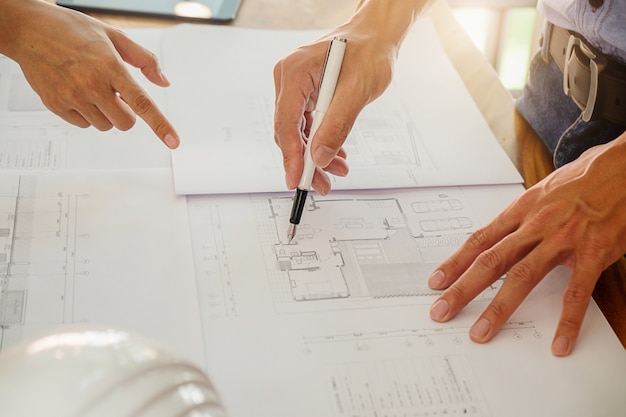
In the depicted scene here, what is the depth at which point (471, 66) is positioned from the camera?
1.47 meters

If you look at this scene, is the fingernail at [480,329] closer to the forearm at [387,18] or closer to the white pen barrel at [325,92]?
the white pen barrel at [325,92]

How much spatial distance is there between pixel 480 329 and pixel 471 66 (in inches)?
26.6

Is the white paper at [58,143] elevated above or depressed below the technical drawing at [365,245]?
below

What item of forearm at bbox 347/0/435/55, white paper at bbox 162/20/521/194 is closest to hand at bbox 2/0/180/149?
white paper at bbox 162/20/521/194

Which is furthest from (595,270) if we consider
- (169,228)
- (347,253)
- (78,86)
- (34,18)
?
(34,18)

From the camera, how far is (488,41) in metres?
2.49

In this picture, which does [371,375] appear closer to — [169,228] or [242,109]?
[169,228]

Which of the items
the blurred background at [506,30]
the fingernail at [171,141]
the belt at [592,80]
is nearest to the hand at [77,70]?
the fingernail at [171,141]

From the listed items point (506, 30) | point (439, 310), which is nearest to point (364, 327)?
point (439, 310)

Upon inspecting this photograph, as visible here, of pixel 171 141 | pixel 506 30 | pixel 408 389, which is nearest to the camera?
pixel 408 389

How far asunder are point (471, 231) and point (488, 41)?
1.53m

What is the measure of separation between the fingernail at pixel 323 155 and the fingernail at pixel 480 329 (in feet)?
0.91

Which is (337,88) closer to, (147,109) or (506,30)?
(147,109)

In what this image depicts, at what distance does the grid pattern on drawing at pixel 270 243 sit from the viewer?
963 millimetres
